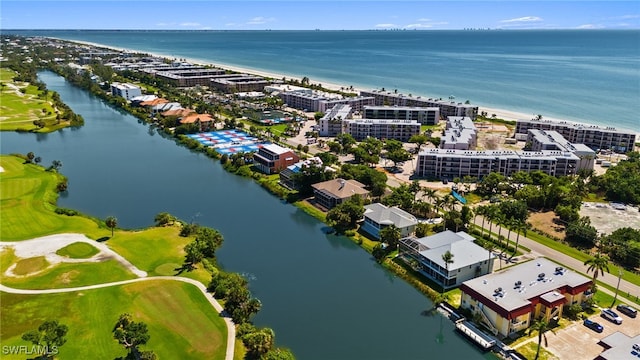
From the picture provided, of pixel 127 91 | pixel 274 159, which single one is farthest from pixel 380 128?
pixel 127 91

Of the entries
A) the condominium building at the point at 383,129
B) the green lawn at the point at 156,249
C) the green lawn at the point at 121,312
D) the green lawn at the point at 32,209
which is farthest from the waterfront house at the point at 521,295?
the condominium building at the point at 383,129

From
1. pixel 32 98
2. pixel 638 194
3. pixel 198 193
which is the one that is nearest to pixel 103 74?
pixel 32 98

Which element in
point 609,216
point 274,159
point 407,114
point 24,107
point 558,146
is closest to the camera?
point 609,216

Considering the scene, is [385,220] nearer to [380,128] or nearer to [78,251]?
[78,251]

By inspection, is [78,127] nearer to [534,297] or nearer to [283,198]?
[283,198]

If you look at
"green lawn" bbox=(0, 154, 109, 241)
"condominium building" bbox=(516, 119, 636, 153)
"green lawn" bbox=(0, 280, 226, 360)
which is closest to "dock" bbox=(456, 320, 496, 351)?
"green lawn" bbox=(0, 280, 226, 360)

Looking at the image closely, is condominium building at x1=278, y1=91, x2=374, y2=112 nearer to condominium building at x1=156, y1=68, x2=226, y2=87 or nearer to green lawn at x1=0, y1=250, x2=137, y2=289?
condominium building at x1=156, y1=68, x2=226, y2=87
